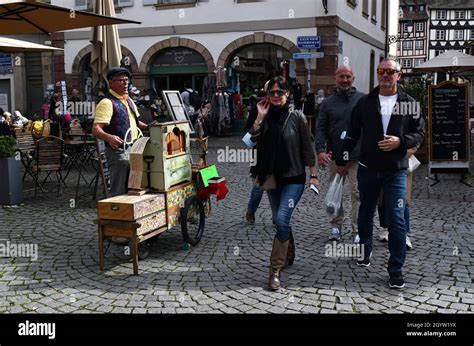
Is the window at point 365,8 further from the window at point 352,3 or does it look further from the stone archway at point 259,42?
the stone archway at point 259,42

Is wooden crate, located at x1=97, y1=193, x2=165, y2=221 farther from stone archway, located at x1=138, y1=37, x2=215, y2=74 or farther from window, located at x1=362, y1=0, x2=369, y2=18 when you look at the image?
window, located at x1=362, y1=0, x2=369, y2=18

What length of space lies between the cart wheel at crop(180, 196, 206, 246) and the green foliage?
3.54 meters

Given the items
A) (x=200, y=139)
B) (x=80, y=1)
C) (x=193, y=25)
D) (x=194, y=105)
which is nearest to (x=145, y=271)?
(x=200, y=139)

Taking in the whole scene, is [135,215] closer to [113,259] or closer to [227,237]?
[113,259]

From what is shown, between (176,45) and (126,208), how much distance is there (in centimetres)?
1520

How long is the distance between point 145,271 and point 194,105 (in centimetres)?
1174

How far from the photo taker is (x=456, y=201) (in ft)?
27.0

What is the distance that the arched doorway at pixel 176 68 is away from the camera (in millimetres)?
19203

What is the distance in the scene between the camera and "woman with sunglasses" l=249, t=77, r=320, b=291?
15.0 feet

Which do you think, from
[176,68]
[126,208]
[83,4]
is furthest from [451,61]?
[83,4]

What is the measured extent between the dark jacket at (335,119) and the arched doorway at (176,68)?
1358 cm

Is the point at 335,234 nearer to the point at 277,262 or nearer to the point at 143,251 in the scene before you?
the point at 277,262

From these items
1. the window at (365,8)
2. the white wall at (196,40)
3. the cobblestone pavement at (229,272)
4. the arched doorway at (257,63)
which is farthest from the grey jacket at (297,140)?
the window at (365,8)

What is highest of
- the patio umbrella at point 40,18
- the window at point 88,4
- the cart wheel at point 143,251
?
the window at point 88,4
